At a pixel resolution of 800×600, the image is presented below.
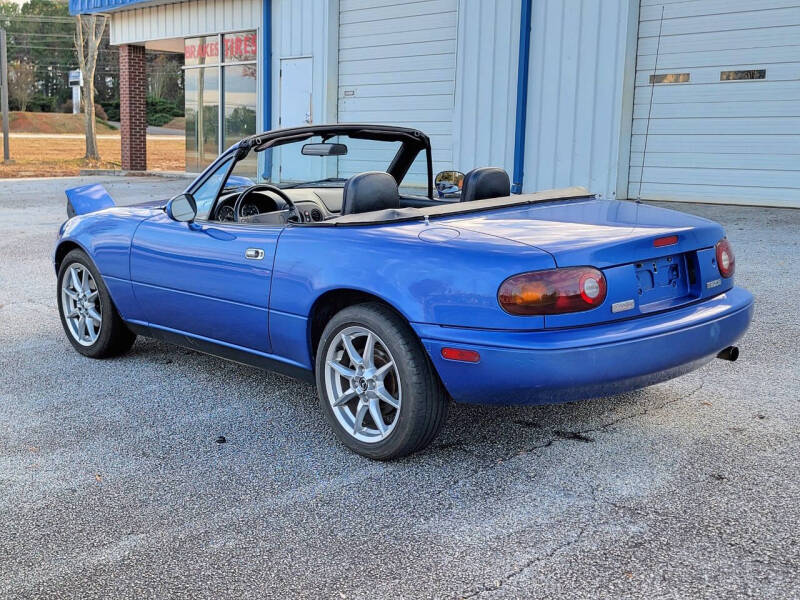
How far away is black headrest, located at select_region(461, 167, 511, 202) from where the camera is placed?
15.7ft

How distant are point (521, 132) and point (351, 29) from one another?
495 cm

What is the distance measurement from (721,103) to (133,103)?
17305mm

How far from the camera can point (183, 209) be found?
4945 millimetres

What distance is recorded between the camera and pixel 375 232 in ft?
12.9

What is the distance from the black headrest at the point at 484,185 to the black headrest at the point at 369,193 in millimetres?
571

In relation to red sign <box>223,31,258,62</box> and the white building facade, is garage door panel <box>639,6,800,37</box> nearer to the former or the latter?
the white building facade

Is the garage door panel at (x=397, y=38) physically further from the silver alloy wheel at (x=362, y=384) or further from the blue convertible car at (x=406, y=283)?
the silver alloy wheel at (x=362, y=384)

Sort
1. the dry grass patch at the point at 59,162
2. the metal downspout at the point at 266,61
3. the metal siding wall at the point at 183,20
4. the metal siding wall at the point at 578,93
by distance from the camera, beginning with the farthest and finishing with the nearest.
A: the dry grass patch at the point at 59,162, the metal siding wall at the point at 183,20, the metal downspout at the point at 266,61, the metal siding wall at the point at 578,93

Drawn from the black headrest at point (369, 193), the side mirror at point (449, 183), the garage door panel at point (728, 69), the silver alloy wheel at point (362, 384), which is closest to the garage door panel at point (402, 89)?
the garage door panel at point (728, 69)

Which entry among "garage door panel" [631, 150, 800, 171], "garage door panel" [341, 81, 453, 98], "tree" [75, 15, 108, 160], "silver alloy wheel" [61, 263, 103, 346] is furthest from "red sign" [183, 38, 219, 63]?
"silver alloy wheel" [61, 263, 103, 346]

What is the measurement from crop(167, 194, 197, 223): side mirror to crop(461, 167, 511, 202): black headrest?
4.72 ft

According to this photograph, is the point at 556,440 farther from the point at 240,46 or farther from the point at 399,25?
the point at 240,46

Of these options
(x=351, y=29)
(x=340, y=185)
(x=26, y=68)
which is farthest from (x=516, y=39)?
(x=26, y=68)

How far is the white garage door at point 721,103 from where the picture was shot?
11148 mm
